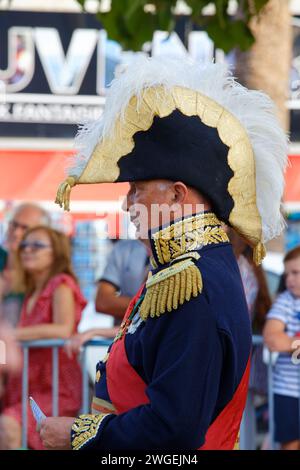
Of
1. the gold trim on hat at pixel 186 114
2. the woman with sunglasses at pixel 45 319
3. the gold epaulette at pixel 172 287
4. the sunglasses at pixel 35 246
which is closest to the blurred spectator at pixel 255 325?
the woman with sunglasses at pixel 45 319

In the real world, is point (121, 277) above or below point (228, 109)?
below

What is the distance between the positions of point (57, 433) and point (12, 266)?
8.99 feet

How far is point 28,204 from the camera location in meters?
5.67

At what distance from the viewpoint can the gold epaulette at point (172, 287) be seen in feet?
7.17

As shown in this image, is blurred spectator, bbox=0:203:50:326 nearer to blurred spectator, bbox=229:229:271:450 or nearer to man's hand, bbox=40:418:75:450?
blurred spectator, bbox=229:229:271:450

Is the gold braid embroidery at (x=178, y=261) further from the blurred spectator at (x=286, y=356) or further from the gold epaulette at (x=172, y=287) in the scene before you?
the blurred spectator at (x=286, y=356)

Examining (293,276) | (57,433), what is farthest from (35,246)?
(57,433)

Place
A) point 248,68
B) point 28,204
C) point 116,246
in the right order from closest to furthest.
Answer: point 116,246 → point 28,204 → point 248,68

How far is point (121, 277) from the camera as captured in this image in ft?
16.8

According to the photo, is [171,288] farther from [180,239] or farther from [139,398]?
[139,398]

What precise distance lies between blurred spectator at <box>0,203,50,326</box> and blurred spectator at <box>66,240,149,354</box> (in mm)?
471
